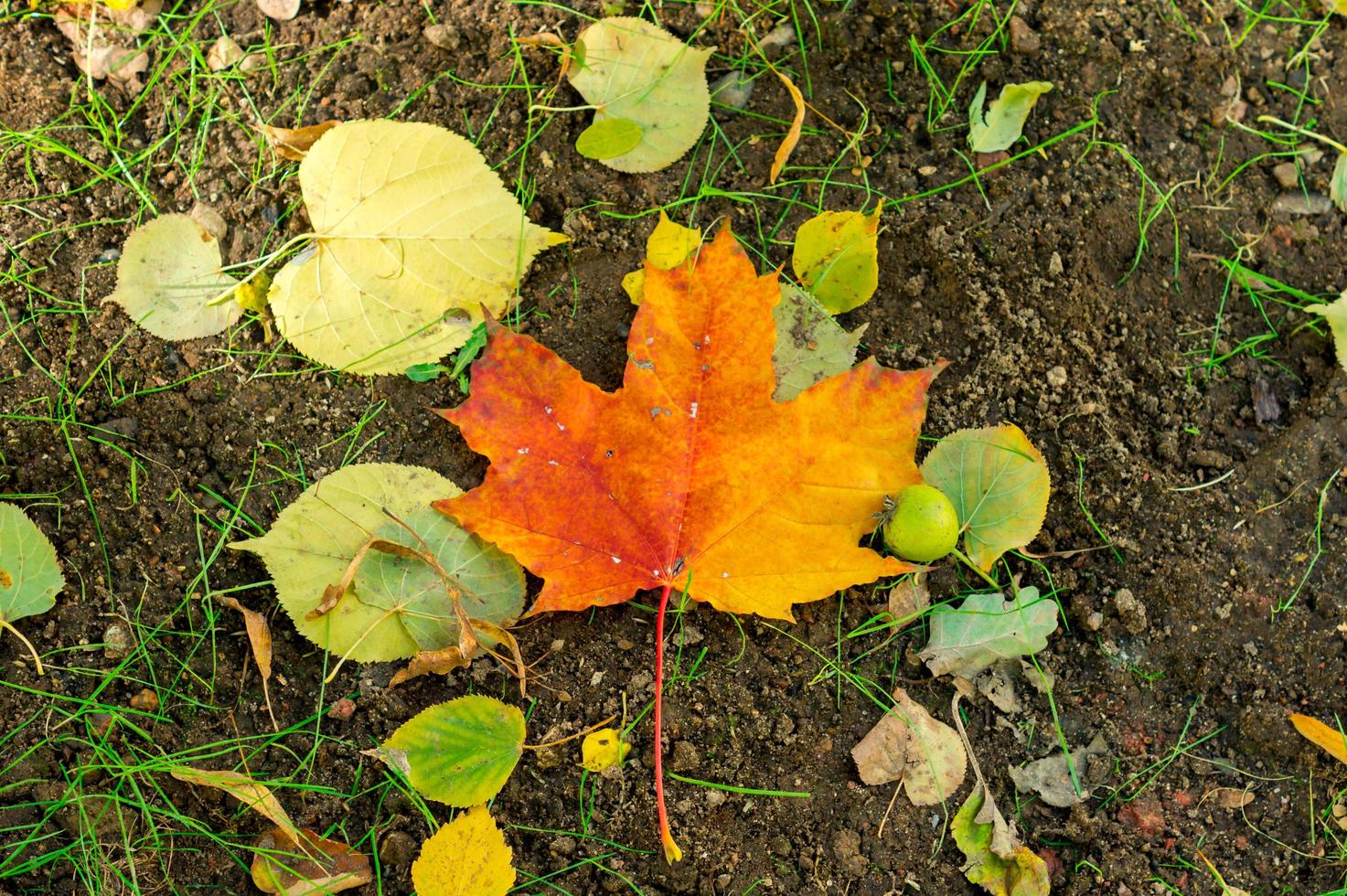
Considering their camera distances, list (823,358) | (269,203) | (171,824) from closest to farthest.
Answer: (171,824) → (823,358) → (269,203)

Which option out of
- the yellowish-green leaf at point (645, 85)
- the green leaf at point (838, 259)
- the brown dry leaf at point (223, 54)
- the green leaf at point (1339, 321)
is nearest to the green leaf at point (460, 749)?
the green leaf at point (838, 259)

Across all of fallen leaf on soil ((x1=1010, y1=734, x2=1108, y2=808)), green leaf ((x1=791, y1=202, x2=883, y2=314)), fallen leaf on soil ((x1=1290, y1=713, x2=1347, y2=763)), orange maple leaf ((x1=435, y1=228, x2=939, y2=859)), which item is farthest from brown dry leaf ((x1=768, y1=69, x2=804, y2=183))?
fallen leaf on soil ((x1=1290, y1=713, x2=1347, y2=763))

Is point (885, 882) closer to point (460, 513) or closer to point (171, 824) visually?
point (460, 513)

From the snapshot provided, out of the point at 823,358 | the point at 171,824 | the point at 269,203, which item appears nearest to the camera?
the point at 171,824

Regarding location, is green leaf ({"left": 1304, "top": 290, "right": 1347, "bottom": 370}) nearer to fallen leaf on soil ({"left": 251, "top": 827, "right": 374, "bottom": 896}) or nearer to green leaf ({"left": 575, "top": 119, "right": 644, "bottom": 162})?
green leaf ({"left": 575, "top": 119, "right": 644, "bottom": 162})

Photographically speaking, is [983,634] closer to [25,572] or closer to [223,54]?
[25,572]

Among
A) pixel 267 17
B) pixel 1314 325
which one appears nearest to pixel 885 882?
pixel 1314 325
